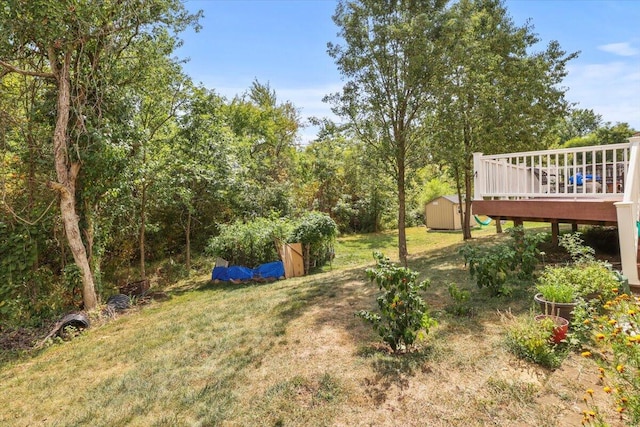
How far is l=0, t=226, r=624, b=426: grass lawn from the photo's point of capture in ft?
7.77

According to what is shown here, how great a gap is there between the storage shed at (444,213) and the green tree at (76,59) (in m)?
14.9

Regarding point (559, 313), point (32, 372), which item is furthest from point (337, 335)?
point (32, 372)

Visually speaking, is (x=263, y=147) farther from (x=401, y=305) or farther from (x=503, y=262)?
(x=401, y=305)

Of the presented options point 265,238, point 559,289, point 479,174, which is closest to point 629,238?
point 559,289

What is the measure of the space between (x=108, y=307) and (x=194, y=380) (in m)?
4.64

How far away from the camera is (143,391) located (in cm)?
311

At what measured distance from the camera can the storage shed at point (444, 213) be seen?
17469 millimetres

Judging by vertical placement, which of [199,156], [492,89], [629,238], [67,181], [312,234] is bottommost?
[312,234]

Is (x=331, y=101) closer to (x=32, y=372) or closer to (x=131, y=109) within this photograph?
(x=131, y=109)

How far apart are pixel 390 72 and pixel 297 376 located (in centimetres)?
691

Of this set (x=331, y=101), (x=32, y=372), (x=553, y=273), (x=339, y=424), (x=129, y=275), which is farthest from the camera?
(x=129, y=275)

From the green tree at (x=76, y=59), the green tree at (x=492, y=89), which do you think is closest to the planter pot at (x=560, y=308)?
the green tree at (x=492, y=89)

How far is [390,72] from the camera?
7691mm

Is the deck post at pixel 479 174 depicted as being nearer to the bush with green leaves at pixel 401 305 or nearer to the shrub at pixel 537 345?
the shrub at pixel 537 345
